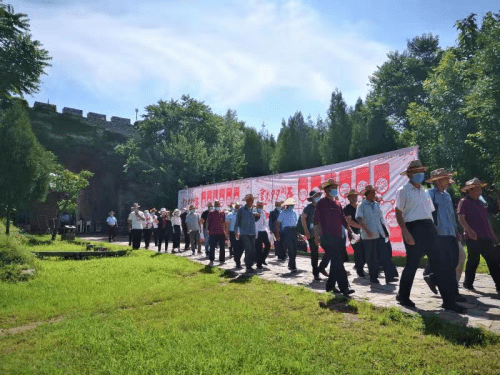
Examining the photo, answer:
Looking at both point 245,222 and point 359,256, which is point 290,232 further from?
point 359,256

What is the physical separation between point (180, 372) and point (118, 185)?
36.7 m

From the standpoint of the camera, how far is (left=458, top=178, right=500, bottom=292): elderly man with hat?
6059mm

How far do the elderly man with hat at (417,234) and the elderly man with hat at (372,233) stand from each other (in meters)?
2.17

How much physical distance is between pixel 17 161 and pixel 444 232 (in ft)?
63.0

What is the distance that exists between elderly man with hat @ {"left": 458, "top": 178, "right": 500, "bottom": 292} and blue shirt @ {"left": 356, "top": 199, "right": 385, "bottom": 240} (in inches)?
61.4

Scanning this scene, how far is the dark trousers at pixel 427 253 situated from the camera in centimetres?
489

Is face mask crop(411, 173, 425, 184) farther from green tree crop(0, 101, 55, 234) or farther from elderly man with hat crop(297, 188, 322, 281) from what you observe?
green tree crop(0, 101, 55, 234)

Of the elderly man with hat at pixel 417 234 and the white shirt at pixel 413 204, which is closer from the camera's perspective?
the elderly man with hat at pixel 417 234

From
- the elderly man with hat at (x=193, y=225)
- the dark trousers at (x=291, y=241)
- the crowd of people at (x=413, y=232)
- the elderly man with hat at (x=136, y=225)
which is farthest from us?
the elderly man with hat at (x=136, y=225)

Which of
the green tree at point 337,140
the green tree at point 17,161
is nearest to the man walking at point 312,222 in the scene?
the green tree at point 17,161

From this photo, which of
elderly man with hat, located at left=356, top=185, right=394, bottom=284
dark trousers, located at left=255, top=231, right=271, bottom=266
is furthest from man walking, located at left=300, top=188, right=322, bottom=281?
dark trousers, located at left=255, top=231, right=271, bottom=266

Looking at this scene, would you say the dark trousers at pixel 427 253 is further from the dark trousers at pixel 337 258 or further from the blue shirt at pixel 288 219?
the blue shirt at pixel 288 219

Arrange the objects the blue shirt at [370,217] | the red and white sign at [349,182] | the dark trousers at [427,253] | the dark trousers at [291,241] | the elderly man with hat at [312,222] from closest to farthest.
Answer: the dark trousers at [427,253]
the blue shirt at [370,217]
the elderly man with hat at [312,222]
the dark trousers at [291,241]
the red and white sign at [349,182]

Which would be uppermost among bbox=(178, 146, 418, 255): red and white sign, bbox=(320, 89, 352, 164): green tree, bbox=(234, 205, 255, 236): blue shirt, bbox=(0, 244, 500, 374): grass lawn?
bbox=(320, 89, 352, 164): green tree
